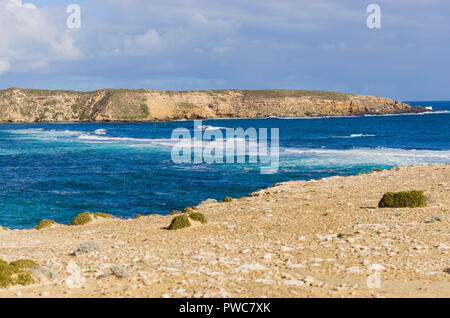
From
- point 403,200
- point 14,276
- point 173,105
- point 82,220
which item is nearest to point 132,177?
point 82,220

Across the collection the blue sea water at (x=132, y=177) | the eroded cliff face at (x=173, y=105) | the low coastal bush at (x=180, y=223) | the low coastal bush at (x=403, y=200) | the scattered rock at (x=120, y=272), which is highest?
the eroded cliff face at (x=173, y=105)

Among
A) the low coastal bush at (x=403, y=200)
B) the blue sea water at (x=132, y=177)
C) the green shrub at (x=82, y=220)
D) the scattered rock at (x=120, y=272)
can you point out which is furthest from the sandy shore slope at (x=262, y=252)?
the blue sea water at (x=132, y=177)

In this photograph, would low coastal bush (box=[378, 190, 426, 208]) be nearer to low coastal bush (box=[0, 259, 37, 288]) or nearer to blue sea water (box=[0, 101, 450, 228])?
blue sea water (box=[0, 101, 450, 228])

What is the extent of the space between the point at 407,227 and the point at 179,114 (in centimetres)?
16090

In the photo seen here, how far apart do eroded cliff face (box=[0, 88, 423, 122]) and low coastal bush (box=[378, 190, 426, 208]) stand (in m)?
151

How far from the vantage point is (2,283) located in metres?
8.53

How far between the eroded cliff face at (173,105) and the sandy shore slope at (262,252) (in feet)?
492

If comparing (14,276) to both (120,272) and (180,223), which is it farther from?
(180,223)

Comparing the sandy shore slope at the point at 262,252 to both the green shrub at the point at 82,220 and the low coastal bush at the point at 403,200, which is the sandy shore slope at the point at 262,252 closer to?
the low coastal bush at the point at 403,200

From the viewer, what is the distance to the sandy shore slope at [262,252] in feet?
27.3

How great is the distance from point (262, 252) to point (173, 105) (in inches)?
6607

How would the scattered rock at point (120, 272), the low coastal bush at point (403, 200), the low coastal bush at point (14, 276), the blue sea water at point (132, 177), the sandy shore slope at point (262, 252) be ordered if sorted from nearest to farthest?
the sandy shore slope at point (262, 252) → the low coastal bush at point (14, 276) → the scattered rock at point (120, 272) → the low coastal bush at point (403, 200) → the blue sea water at point (132, 177)
